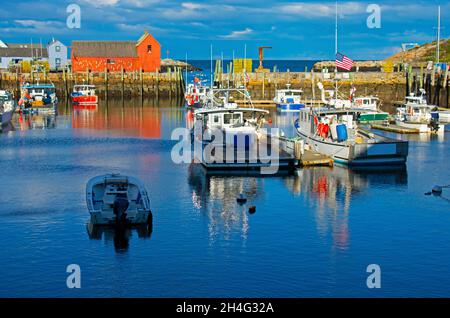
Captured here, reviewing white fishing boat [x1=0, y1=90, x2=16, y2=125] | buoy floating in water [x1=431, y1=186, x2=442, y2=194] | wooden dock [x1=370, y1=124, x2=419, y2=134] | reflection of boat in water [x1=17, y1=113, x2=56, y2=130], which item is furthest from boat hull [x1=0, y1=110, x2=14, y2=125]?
buoy floating in water [x1=431, y1=186, x2=442, y2=194]

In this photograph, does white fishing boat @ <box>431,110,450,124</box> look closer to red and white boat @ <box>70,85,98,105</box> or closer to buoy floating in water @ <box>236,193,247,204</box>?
buoy floating in water @ <box>236,193,247,204</box>

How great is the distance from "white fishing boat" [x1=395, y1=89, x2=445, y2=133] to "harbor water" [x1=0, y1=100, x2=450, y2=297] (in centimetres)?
1323

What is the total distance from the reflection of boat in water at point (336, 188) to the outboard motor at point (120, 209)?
668 cm

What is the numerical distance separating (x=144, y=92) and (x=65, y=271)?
78.6 meters

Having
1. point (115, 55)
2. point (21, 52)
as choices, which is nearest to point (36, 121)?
point (115, 55)

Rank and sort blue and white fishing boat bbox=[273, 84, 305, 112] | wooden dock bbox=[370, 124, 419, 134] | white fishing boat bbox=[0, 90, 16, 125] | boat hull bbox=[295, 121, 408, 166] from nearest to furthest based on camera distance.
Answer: boat hull bbox=[295, 121, 408, 166], wooden dock bbox=[370, 124, 419, 134], white fishing boat bbox=[0, 90, 16, 125], blue and white fishing boat bbox=[273, 84, 305, 112]

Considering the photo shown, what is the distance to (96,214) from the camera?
27.9 m

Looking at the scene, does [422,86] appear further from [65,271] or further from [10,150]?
[65,271]

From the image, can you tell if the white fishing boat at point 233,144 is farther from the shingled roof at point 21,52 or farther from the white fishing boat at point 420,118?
the shingled roof at point 21,52

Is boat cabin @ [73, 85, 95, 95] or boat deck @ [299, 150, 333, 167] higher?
boat cabin @ [73, 85, 95, 95]

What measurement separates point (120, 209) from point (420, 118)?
120ft

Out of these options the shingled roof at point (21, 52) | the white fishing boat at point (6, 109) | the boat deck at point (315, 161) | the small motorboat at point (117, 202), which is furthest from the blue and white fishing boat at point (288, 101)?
the shingled roof at point (21, 52)

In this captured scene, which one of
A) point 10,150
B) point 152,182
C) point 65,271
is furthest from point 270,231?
point 10,150

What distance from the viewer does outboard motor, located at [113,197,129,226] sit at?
2789cm
